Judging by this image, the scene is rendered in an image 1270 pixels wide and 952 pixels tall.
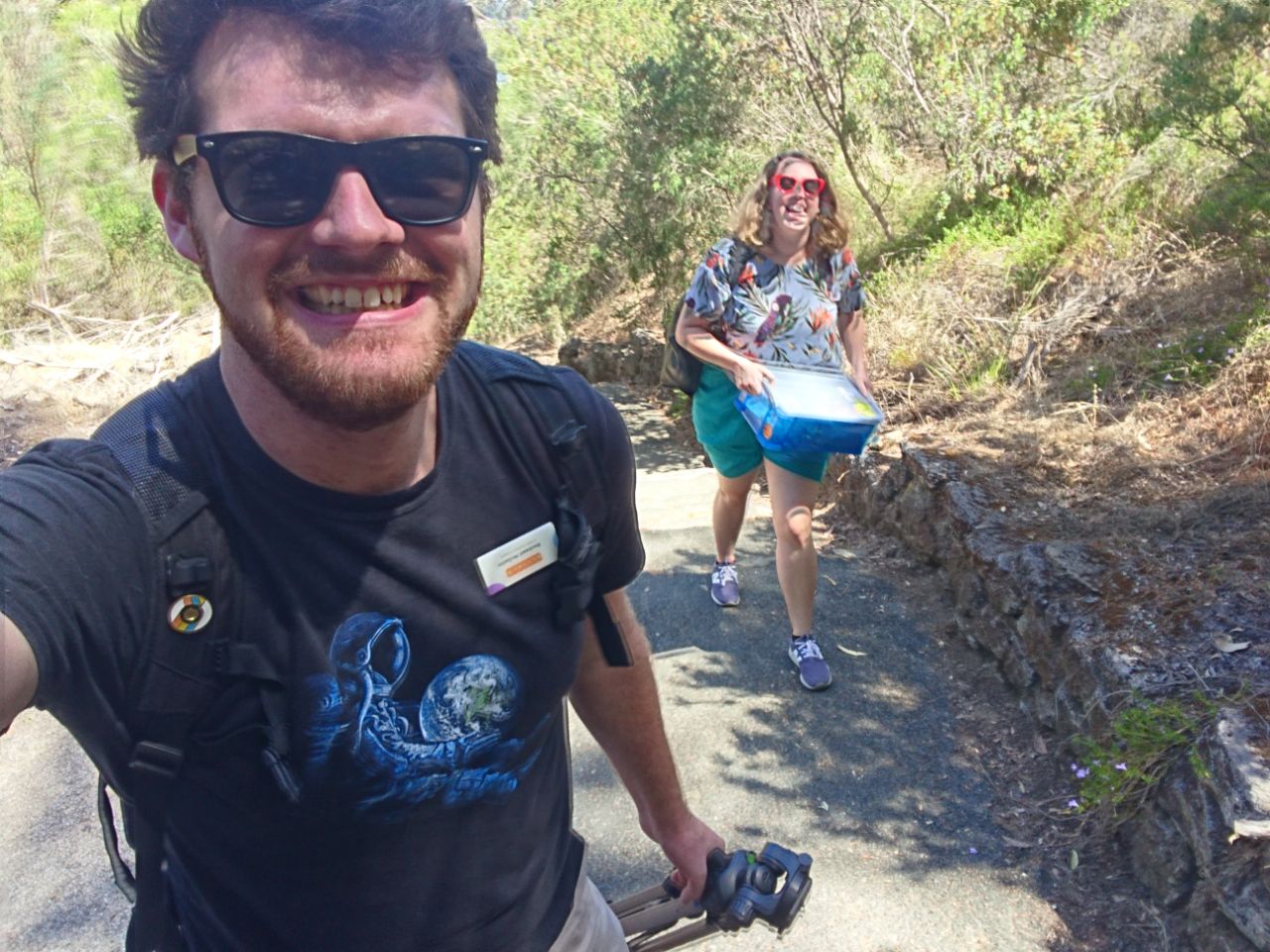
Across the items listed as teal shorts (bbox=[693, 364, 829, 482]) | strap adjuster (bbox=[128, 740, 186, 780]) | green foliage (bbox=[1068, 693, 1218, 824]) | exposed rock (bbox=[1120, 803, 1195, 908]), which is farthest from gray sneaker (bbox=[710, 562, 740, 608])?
strap adjuster (bbox=[128, 740, 186, 780])

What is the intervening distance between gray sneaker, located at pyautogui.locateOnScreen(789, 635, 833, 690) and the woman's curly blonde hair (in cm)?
164

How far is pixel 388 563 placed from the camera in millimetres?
1361

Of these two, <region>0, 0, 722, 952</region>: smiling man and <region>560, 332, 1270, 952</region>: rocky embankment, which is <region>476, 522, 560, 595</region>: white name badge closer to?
<region>0, 0, 722, 952</region>: smiling man

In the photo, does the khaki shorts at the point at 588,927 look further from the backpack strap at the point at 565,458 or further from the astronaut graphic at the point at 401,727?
the backpack strap at the point at 565,458

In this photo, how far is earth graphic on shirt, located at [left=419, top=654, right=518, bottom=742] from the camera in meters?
1.39

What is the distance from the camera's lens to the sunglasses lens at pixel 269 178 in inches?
50.3

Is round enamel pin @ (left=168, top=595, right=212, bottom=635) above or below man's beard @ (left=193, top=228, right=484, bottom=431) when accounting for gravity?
below

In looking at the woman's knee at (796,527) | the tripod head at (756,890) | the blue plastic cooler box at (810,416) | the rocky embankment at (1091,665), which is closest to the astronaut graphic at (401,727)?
the tripod head at (756,890)

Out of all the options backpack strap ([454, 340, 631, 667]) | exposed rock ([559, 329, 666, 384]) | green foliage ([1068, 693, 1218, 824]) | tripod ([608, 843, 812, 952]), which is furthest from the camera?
exposed rock ([559, 329, 666, 384])

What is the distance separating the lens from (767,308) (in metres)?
4.39

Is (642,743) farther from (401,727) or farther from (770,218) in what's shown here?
(770,218)

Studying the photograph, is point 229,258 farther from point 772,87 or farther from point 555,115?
point 555,115

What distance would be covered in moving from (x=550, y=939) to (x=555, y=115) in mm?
12465

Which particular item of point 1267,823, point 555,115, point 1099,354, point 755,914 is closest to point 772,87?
point 555,115
